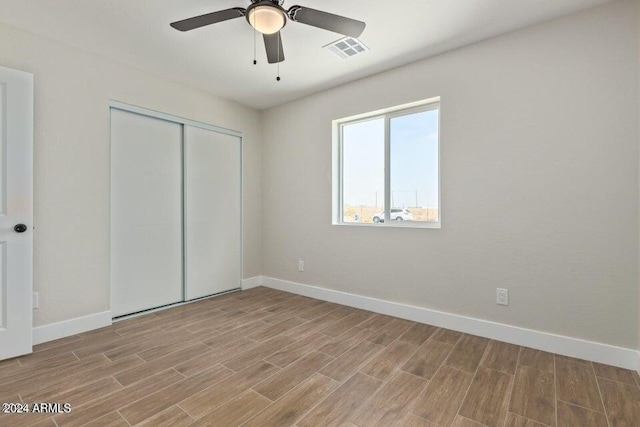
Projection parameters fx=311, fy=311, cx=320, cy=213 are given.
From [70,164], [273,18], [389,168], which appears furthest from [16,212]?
[389,168]

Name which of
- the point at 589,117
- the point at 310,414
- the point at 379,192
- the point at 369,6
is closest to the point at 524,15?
the point at 589,117

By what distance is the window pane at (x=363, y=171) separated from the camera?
3412 mm

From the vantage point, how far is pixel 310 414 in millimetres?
1646

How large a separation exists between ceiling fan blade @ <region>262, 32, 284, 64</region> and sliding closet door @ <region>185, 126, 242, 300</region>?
1725 millimetres

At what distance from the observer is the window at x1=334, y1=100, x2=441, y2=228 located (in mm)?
3025

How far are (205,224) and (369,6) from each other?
2.86m

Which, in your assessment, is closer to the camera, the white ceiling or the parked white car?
the white ceiling

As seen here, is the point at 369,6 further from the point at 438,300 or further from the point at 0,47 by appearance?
the point at 0,47

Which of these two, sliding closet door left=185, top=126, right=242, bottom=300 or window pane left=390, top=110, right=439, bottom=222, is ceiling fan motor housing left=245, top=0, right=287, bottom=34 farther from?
sliding closet door left=185, top=126, right=242, bottom=300

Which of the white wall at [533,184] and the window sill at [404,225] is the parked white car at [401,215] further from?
the white wall at [533,184]

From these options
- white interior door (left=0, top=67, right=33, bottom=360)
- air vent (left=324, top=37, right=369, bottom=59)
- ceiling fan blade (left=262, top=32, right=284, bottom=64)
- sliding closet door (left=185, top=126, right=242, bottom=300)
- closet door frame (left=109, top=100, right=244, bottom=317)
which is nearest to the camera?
ceiling fan blade (left=262, top=32, right=284, bottom=64)

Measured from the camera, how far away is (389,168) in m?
3.30

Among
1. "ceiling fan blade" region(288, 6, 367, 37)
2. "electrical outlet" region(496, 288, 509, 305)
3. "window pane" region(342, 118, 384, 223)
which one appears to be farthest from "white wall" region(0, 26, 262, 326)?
"electrical outlet" region(496, 288, 509, 305)

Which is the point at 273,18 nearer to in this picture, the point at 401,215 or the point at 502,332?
the point at 401,215
